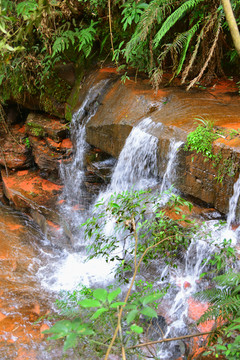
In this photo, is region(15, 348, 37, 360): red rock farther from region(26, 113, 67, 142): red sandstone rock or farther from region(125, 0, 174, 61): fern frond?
region(125, 0, 174, 61): fern frond

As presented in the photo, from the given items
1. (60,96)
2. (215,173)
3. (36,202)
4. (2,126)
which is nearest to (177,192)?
(215,173)

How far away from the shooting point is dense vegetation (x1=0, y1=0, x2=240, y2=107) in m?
5.29

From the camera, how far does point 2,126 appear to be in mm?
8281

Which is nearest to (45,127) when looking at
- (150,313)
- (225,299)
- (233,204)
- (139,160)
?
(139,160)

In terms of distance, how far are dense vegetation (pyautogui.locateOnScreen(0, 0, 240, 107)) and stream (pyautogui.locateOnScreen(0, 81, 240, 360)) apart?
1139 mm

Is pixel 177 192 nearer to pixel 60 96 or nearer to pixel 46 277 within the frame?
pixel 46 277

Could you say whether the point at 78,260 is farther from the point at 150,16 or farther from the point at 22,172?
the point at 150,16

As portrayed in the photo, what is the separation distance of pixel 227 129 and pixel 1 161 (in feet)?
18.5

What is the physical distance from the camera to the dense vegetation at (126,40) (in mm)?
5293

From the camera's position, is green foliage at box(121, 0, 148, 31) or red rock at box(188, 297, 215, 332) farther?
green foliage at box(121, 0, 148, 31)

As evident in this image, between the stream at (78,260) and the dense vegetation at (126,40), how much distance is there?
3.74 ft

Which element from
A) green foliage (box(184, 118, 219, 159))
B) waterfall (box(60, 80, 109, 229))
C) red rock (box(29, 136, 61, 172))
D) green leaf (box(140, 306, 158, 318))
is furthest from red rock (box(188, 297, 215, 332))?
red rock (box(29, 136, 61, 172))

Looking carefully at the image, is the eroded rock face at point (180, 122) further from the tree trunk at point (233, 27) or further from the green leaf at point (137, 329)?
the green leaf at point (137, 329)

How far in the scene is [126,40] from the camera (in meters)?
6.81
